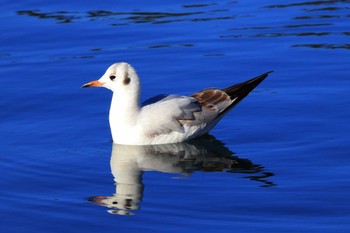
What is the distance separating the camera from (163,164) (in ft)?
36.2

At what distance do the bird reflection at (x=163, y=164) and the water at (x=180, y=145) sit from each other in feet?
0.07

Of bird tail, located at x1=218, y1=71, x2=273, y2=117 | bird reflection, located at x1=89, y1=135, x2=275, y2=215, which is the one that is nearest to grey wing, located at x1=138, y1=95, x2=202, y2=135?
bird reflection, located at x1=89, y1=135, x2=275, y2=215

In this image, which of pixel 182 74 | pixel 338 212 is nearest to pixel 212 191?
pixel 338 212

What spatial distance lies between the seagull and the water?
178 millimetres

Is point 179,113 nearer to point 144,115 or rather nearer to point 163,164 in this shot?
point 144,115

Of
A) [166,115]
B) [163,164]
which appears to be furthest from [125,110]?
[163,164]

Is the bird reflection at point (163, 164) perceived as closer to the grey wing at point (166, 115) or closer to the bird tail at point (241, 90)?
the grey wing at point (166, 115)

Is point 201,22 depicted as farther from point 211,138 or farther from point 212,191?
point 212,191

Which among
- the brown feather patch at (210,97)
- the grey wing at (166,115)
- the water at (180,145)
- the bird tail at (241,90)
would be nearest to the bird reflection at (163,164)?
the water at (180,145)

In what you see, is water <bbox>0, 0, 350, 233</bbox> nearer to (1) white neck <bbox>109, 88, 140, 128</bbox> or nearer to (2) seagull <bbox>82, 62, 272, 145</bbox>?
(2) seagull <bbox>82, 62, 272, 145</bbox>

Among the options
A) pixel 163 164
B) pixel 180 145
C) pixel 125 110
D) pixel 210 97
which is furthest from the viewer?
pixel 210 97

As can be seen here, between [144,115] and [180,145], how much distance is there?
0.55 m

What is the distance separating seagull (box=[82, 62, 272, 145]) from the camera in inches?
461

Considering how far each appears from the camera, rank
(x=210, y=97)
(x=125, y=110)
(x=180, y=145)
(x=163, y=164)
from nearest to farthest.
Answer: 1. (x=163, y=164)
2. (x=125, y=110)
3. (x=180, y=145)
4. (x=210, y=97)
